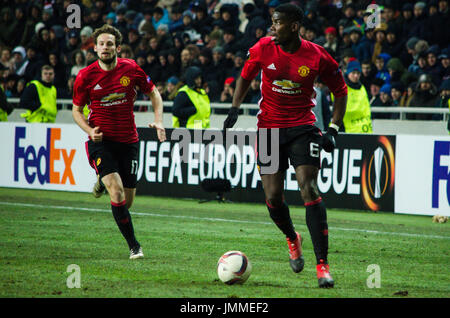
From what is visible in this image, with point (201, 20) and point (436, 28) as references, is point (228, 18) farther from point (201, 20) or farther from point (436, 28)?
point (436, 28)

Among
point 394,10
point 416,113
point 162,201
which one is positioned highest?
point 394,10

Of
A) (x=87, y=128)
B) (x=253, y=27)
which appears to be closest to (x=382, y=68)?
(x=253, y=27)

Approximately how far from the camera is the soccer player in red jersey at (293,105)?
755 centimetres

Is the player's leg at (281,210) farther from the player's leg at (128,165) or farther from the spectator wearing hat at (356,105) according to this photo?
the spectator wearing hat at (356,105)

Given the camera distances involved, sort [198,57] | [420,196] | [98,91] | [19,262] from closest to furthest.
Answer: [19,262] → [98,91] → [420,196] → [198,57]

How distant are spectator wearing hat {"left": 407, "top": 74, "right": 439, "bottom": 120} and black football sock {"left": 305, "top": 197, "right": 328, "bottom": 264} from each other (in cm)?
943

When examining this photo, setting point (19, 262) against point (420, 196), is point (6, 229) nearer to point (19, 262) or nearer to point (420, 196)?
point (19, 262)

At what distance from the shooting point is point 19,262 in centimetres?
838

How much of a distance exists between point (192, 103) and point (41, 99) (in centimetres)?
364

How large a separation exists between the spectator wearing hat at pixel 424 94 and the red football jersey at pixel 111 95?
843 cm

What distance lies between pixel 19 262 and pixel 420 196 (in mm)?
7523

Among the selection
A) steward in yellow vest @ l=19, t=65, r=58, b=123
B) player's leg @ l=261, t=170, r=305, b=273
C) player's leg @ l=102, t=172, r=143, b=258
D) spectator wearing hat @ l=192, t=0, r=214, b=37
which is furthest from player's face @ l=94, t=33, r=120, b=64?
spectator wearing hat @ l=192, t=0, r=214, b=37
